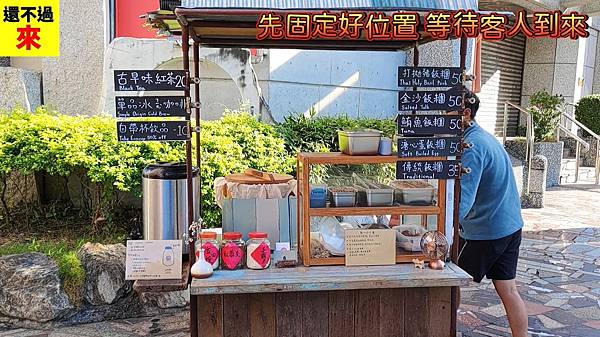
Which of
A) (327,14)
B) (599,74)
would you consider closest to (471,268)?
(327,14)

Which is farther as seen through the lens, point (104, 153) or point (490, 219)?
point (104, 153)

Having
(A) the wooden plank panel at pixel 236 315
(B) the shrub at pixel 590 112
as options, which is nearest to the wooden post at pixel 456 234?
(A) the wooden plank panel at pixel 236 315

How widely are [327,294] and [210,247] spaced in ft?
2.63

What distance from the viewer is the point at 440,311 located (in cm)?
349

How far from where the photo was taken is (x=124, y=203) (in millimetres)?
6531

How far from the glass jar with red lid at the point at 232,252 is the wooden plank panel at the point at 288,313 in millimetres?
327

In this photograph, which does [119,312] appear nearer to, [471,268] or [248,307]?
[248,307]

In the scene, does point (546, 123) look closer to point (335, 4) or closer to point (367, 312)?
point (367, 312)

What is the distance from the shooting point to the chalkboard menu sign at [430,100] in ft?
10.7

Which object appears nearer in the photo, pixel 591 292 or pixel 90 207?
pixel 591 292

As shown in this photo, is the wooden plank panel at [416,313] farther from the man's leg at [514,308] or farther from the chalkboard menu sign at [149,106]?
the chalkboard menu sign at [149,106]

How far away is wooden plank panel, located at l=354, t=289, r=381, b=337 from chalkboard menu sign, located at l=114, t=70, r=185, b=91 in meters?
1.73

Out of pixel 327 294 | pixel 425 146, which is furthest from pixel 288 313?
pixel 425 146

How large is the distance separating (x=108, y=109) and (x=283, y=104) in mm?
2846
